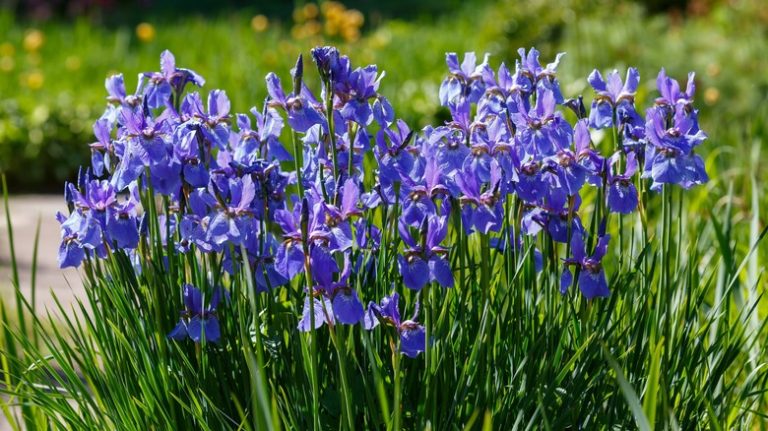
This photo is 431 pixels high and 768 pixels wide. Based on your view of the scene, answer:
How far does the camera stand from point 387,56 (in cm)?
724

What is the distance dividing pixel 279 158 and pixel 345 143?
0.47ft

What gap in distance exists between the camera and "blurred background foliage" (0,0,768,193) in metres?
5.90

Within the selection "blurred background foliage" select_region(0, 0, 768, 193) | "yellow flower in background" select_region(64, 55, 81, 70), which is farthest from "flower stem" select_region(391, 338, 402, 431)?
"yellow flower in background" select_region(64, 55, 81, 70)

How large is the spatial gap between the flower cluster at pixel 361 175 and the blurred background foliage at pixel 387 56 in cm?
266

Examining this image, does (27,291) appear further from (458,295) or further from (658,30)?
(658,30)

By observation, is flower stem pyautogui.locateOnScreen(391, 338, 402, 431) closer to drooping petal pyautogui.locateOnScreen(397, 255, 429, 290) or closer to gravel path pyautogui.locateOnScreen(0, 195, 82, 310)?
drooping petal pyautogui.locateOnScreen(397, 255, 429, 290)

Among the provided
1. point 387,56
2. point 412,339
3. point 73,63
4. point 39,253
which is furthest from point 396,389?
point 73,63

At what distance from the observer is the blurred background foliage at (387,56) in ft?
19.4

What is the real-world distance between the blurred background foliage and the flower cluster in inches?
105

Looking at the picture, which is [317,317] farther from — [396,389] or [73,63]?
[73,63]

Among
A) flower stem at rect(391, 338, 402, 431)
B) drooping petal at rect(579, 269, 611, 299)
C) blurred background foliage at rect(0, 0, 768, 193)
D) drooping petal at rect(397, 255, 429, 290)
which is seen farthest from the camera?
blurred background foliage at rect(0, 0, 768, 193)

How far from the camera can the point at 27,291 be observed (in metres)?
4.32

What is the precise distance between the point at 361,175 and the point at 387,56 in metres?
5.32

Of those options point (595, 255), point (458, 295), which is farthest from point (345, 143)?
point (595, 255)
